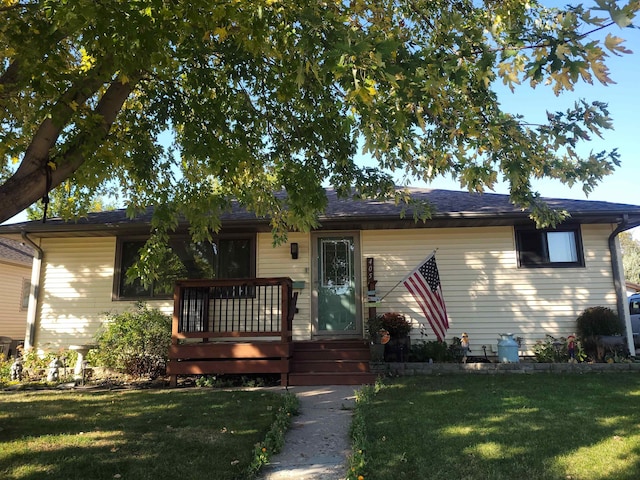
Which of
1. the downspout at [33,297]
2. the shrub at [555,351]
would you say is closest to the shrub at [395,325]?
the shrub at [555,351]

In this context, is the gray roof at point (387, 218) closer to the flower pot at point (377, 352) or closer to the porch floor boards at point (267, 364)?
the flower pot at point (377, 352)

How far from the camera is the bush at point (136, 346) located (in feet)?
27.5

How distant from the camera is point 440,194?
1168cm

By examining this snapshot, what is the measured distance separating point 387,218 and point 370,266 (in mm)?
1132

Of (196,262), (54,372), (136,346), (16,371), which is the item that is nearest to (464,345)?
(196,262)

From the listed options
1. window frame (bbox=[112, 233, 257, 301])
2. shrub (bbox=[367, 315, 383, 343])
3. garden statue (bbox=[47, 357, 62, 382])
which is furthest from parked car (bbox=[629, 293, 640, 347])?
garden statue (bbox=[47, 357, 62, 382])

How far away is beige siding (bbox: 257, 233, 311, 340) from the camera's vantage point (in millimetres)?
9635

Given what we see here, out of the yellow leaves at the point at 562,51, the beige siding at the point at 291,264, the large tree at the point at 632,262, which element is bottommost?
the beige siding at the point at 291,264

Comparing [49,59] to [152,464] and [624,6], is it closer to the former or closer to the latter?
[152,464]

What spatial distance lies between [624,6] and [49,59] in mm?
4698

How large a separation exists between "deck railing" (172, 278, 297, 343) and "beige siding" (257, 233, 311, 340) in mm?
432

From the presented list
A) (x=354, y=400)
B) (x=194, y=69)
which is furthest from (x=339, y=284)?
(x=194, y=69)

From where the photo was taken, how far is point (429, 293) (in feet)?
26.7

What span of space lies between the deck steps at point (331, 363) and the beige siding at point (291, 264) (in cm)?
93
